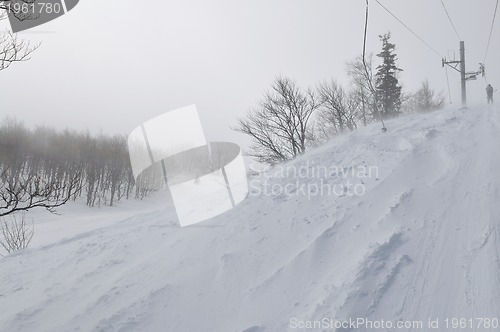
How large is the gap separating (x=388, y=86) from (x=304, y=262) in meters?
33.5

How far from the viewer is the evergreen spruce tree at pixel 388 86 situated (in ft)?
108

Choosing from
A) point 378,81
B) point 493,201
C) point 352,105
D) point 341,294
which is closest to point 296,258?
point 341,294

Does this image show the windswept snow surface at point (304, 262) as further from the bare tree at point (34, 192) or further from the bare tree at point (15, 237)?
the bare tree at point (15, 237)

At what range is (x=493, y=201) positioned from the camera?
193 inches

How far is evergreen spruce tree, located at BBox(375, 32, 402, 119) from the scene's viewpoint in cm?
3306

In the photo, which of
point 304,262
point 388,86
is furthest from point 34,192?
point 388,86

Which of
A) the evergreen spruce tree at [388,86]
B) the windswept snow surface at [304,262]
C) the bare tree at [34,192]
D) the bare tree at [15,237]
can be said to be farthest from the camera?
the evergreen spruce tree at [388,86]

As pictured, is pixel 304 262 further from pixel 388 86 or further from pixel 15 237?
pixel 388 86

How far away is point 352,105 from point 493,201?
116 feet

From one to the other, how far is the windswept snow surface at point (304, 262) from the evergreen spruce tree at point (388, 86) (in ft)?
88.0

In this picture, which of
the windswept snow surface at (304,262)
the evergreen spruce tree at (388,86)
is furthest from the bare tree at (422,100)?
the windswept snow surface at (304,262)

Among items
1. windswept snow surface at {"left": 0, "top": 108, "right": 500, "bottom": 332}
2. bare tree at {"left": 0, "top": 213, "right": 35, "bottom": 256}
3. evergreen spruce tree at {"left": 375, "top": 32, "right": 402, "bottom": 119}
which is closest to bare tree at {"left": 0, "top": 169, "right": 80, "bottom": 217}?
windswept snow surface at {"left": 0, "top": 108, "right": 500, "bottom": 332}

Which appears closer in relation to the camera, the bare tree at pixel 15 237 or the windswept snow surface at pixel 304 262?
the windswept snow surface at pixel 304 262

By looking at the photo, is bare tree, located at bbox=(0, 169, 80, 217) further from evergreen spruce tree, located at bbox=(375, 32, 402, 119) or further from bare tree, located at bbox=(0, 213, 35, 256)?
evergreen spruce tree, located at bbox=(375, 32, 402, 119)
